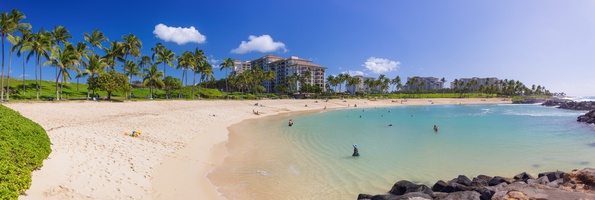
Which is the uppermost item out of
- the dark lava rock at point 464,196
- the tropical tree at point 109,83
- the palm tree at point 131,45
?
the palm tree at point 131,45

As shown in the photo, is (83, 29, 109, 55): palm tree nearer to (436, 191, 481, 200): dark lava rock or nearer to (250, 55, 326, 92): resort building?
(436, 191, 481, 200): dark lava rock

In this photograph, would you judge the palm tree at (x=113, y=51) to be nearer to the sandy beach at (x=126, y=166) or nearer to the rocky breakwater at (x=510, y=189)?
the sandy beach at (x=126, y=166)

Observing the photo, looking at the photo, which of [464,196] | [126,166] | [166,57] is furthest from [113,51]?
[464,196]

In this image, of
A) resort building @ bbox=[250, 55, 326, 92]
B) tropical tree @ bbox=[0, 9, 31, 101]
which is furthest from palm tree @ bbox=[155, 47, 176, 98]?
resort building @ bbox=[250, 55, 326, 92]

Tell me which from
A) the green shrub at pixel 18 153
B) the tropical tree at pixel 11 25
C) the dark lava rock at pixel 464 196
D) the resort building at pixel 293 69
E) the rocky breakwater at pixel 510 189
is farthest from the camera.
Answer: the resort building at pixel 293 69

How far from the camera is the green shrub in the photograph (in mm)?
7418

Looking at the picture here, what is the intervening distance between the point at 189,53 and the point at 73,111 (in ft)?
144

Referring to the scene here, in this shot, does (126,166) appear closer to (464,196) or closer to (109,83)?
(464,196)

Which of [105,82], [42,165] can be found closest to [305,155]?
[42,165]

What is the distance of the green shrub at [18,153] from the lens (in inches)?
292

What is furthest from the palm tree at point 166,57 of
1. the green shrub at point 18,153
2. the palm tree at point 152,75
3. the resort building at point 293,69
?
the resort building at point 293,69

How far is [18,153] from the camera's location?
30.1 ft

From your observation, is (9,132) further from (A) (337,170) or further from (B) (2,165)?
(A) (337,170)

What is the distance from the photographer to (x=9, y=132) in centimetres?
1016
